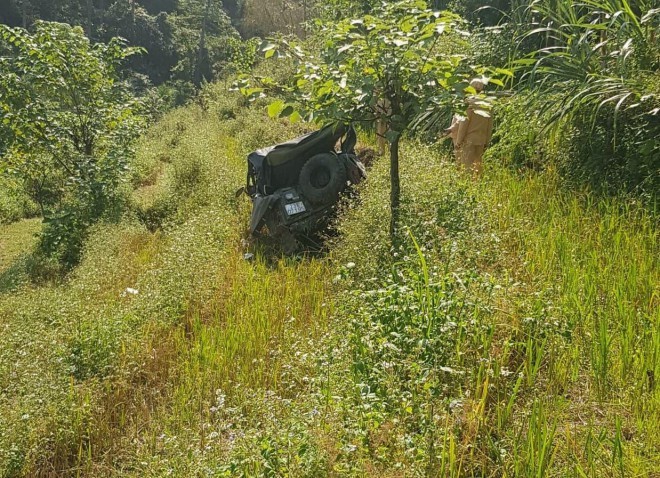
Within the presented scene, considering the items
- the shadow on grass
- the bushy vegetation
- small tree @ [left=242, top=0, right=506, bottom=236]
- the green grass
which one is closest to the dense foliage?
the green grass

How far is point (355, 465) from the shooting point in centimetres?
181

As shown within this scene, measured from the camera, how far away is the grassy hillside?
1899 millimetres

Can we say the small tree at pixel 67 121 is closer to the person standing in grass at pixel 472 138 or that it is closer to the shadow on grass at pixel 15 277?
the shadow on grass at pixel 15 277

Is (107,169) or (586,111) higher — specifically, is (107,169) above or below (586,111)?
below

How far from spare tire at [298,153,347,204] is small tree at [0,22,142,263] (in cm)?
402

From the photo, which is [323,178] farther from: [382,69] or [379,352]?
[379,352]

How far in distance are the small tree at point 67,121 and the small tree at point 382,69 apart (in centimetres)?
555

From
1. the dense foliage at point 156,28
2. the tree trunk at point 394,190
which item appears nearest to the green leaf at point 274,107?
the tree trunk at point 394,190

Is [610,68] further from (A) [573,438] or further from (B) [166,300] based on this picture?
(B) [166,300]

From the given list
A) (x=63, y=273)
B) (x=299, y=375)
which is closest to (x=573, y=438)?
(x=299, y=375)

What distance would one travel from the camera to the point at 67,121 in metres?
8.68

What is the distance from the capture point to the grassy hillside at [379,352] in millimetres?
1899

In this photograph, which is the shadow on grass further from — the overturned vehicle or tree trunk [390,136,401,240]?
tree trunk [390,136,401,240]

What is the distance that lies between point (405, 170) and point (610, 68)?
6.94 ft
